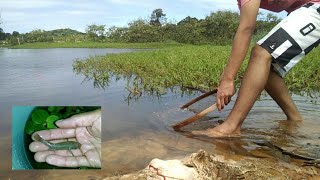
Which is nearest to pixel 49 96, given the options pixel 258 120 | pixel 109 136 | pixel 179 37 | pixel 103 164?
pixel 109 136

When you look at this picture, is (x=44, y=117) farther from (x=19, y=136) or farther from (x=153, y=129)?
(x=153, y=129)

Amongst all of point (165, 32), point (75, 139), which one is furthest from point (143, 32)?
point (75, 139)

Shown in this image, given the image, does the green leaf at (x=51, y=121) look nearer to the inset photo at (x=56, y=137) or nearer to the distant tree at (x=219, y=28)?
the inset photo at (x=56, y=137)

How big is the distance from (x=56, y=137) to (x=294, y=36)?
1.73 meters

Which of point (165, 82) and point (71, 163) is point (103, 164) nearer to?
point (71, 163)

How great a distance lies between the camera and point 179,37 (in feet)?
106

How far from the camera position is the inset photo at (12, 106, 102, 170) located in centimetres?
136

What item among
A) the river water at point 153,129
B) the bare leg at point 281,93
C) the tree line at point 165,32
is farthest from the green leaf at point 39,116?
the tree line at point 165,32

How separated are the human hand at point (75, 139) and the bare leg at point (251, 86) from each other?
131cm

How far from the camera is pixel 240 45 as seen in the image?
8.03 feet

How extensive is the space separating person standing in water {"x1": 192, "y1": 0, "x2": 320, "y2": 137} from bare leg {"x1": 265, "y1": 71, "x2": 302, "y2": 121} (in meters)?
0.29

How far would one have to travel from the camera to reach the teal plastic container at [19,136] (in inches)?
53.1

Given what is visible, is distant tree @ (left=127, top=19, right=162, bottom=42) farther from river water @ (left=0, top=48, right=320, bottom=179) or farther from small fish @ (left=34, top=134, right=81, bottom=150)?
small fish @ (left=34, top=134, right=81, bottom=150)

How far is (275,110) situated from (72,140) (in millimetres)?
2588
